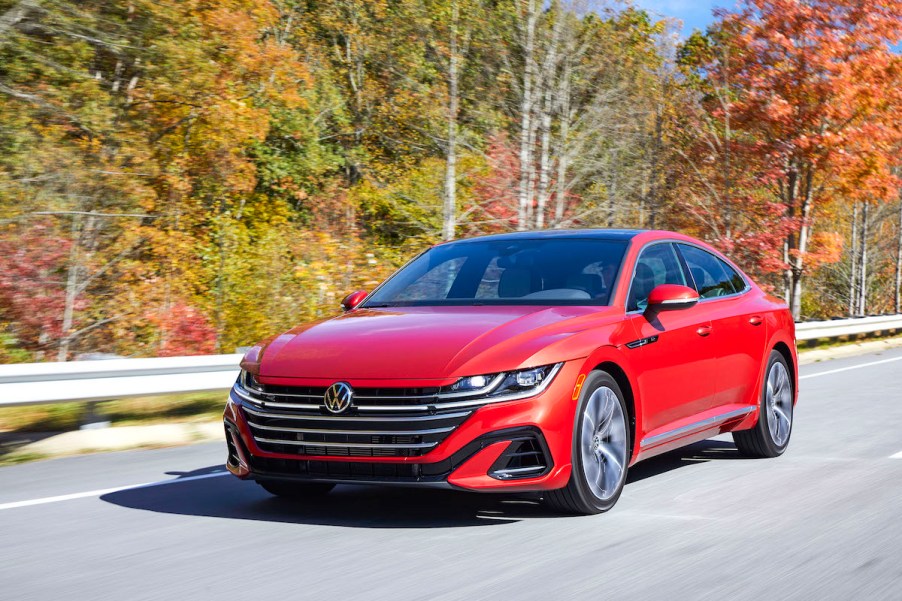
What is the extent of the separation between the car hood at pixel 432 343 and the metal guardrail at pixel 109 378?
9.61 feet

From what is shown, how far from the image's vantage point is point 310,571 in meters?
5.10

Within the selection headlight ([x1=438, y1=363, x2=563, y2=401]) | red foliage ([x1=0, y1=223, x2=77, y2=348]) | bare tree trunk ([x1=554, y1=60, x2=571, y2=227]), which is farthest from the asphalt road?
bare tree trunk ([x1=554, y1=60, x2=571, y2=227])

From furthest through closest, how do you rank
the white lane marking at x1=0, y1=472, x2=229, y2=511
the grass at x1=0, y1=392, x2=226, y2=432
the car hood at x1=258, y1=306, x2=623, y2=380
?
the grass at x1=0, y1=392, x2=226, y2=432, the white lane marking at x1=0, y1=472, x2=229, y2=511, the car hood at x1=258, y1=306, x2=623, y2=380

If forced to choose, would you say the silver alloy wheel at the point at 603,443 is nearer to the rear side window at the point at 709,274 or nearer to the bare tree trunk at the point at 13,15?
the rear side window at the point at 709,274

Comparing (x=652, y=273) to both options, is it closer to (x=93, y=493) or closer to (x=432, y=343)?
(x=432, y=343)

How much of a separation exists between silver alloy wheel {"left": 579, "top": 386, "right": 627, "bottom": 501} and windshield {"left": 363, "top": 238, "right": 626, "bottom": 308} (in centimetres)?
70

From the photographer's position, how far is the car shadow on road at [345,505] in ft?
20.6

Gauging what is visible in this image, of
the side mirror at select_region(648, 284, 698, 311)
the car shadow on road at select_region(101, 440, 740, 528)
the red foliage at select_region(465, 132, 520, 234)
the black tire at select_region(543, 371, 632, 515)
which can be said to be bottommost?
the car shadow on road at select_region(101, 440, 740, 528)

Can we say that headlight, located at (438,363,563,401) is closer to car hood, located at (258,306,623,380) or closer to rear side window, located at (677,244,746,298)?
car hood, located at (258,306,623,380)

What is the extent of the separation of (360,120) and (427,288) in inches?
1148

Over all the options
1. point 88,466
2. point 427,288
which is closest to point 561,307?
point 427,288

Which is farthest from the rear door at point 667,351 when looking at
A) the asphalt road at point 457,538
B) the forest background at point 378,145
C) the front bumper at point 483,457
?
the forest background at point 378,145

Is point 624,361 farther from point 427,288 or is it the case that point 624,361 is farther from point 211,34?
point 211,34

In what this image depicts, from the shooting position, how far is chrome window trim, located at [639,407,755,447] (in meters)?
6.94
